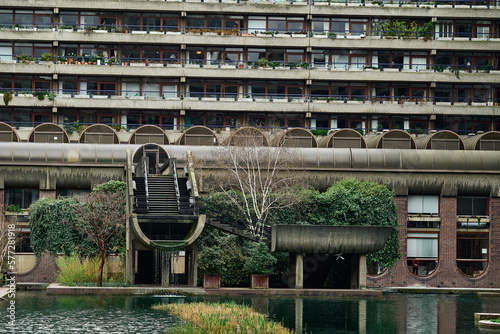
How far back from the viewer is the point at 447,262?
2357 inches

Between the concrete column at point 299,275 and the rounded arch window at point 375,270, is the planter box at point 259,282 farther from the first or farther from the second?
the rounded arch window at point 375,270

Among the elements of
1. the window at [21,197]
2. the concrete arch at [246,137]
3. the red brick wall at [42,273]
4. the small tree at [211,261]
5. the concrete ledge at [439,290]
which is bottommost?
the concrete ledge at [439,290]

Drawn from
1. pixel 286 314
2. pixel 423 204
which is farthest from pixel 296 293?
pixel 423 204

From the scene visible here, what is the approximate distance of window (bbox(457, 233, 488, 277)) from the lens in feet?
199

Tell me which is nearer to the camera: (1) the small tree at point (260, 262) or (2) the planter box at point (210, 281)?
(2) the planter box at point (210, 281)

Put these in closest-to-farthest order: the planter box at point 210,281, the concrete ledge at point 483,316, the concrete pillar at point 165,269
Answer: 1. the concrete ledge at point 483,316
2. the concrete pillar at point 165,269
3. the planter box at point 210,281

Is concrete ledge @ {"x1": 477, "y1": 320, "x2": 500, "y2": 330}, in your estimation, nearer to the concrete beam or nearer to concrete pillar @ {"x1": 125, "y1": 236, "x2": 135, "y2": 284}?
concrete pillar @ {"x1": 125, "y1": 236, "x2": 135, "y2": 284}

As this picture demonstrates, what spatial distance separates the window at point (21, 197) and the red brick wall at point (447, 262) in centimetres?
2588

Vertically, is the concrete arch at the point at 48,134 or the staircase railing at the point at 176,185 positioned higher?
the concrete arch at the point at 48,134

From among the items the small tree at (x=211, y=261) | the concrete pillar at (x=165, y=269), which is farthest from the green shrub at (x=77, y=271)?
the small tree at (x=211, y=261)

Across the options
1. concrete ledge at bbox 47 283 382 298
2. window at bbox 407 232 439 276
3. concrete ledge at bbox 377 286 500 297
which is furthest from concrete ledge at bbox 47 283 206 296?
window at bbox 407 232 439 276

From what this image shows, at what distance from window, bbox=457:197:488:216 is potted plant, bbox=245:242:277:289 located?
1973 centimetres

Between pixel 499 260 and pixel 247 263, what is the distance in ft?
76.0

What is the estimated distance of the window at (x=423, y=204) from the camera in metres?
60.1
